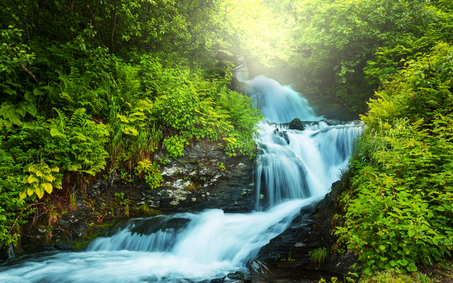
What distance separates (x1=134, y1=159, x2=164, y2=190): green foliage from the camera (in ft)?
20.2

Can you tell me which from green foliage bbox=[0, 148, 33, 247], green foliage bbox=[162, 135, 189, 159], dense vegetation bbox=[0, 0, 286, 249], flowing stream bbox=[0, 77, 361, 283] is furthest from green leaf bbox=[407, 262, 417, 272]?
green foliage bbox=[0, 148, 33, 247]

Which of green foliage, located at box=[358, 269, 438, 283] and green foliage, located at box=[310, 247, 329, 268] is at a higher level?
green foliage, located at box=[358, 269, 438, 283]

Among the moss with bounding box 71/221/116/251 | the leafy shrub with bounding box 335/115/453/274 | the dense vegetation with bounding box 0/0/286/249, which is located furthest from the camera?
the moss with bounding box 71/221/116/251

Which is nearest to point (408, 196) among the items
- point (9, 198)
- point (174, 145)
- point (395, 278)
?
point (395, 278)

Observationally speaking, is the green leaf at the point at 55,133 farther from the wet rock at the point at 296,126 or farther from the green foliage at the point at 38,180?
the wet rock at the point at 296,126

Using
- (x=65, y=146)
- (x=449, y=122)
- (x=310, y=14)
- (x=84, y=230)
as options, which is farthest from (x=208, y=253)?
(x=310, y=14)

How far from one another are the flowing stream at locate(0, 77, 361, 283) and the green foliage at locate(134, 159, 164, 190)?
39.9 inches

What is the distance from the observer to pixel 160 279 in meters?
3.90

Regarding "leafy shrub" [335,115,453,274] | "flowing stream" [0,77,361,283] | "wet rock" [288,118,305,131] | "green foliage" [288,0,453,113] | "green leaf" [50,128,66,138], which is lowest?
"flowing stream" [0,77,361,283]

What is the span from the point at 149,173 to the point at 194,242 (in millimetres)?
2389

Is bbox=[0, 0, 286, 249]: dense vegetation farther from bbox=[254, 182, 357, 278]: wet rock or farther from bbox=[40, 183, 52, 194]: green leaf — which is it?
bbox=[254, 182, 357, 278]: wet rock

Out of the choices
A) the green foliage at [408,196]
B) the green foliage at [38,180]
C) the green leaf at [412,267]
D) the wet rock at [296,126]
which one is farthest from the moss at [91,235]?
the wet rock at [296,126]

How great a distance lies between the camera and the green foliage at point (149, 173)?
243 inches

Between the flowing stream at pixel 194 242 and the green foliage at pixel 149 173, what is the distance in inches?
39.9
